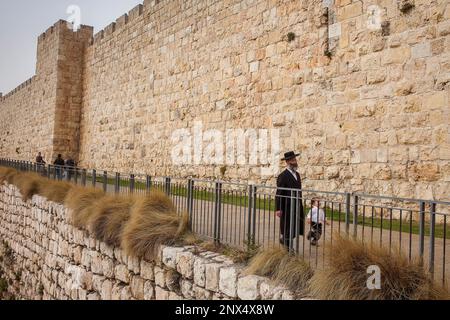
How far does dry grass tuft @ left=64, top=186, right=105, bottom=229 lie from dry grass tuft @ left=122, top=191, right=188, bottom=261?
1644 millimetres

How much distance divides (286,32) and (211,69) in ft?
9.21

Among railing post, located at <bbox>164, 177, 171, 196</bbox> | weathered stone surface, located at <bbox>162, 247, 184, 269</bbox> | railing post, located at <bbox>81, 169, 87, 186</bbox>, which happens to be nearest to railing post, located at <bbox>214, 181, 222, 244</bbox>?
weathered stone surface, located at <bbox>162, 247, 184, 269</bbox>

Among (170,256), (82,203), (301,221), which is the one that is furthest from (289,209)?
(82,203)

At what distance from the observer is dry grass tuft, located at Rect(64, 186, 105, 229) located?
6.99m

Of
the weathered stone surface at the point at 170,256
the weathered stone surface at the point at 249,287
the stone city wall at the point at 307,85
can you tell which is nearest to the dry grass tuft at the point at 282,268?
the weathered stone surface at the point at 249,287

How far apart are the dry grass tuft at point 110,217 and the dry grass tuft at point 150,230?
0.42m

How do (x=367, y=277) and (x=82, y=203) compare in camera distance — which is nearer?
(x=367, y=277)

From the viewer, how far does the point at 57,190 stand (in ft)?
29.5

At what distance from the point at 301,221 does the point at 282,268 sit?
0.98 m

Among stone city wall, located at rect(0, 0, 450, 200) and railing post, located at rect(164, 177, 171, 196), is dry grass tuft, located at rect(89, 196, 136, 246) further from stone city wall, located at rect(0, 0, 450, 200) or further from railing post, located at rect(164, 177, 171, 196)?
stone city wall, located at rect(0, 0, 450, 200)

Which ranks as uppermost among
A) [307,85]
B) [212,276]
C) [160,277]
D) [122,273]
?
[307,85]

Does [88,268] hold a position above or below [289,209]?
below

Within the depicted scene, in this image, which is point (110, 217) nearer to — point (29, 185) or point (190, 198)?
point (190, 198)

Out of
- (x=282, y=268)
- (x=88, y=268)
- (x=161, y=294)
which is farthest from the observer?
(x=88, y=268)
